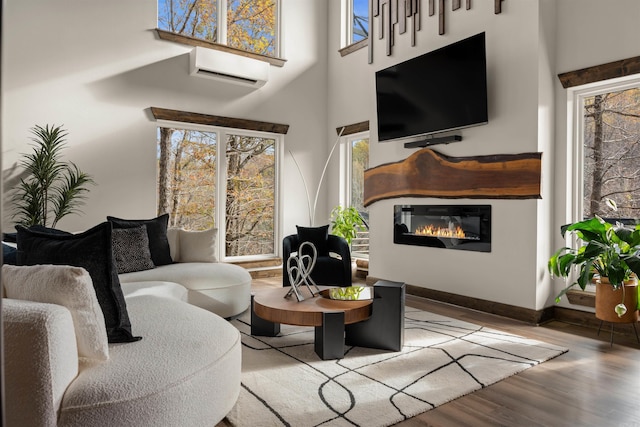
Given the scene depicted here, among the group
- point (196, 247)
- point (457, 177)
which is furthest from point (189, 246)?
point (457, 177)

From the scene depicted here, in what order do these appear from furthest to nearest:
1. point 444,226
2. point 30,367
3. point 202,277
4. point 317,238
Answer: point 317,238 → point 444,226 → point 202,277 → point 30,367

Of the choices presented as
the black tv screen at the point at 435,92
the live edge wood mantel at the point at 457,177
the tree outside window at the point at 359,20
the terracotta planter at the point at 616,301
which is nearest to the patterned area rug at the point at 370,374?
the terracotta planter at the point at 616,301

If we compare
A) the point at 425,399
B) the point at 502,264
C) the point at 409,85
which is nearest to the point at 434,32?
the point at 409,85

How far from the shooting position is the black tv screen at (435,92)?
402 cm

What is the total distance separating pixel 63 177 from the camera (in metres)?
4.52

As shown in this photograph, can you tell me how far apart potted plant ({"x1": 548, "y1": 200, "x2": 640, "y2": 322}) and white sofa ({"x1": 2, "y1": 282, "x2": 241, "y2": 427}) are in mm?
2526

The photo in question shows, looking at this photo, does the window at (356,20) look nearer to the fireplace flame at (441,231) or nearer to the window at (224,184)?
the window at (224,184)

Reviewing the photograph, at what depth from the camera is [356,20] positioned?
6.18 metres

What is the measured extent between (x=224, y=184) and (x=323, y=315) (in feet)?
10.8

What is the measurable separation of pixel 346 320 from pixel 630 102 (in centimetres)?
285

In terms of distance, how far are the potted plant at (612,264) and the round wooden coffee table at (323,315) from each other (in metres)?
1.59

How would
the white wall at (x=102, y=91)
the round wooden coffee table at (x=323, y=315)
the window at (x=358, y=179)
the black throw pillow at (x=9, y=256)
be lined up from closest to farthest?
1. the black throw pillow at (x=9, y=256)
2. the round wooden coffee table at (x=323, y=315)
3. the white wall at (x=102, y=91)
4. the window at (x=358, y=179)

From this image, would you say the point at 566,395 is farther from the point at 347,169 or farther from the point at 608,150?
the point at 347,169

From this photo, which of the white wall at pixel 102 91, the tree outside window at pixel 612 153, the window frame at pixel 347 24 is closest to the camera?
the tree outside window at pixel 612 153
